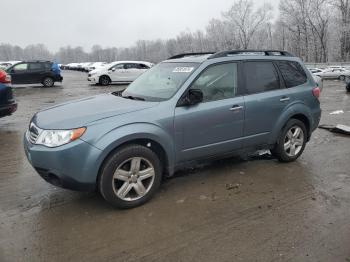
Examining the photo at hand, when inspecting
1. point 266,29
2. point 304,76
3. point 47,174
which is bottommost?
point 47,174

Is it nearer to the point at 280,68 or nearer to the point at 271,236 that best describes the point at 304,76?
the point at 280,68

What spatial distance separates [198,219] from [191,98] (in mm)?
1444

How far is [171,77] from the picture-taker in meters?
4.71

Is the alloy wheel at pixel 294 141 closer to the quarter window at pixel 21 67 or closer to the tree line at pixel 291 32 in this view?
the quarter window at pixel 21 67

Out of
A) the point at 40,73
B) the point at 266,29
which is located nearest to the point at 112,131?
the point at 40,73

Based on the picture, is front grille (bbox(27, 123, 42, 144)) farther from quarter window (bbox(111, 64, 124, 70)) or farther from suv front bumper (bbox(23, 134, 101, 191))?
quarter window (bbox(111, 64, 124, 70))

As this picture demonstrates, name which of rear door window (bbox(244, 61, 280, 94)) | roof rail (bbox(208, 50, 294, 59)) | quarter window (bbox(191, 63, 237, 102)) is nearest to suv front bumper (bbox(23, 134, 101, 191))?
quarter window (bbox(191, 63, 237, 102))

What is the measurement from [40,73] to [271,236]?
2066cm

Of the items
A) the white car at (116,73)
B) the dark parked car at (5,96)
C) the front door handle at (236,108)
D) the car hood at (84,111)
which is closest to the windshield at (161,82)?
the car hood at (84,111)

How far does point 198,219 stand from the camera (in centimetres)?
374

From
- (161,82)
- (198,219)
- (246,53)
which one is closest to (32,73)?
(161,82)

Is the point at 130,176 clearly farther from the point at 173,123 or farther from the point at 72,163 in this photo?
the point at 173,123

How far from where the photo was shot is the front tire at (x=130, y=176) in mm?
3768

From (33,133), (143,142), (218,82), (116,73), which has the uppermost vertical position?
(116,73)
